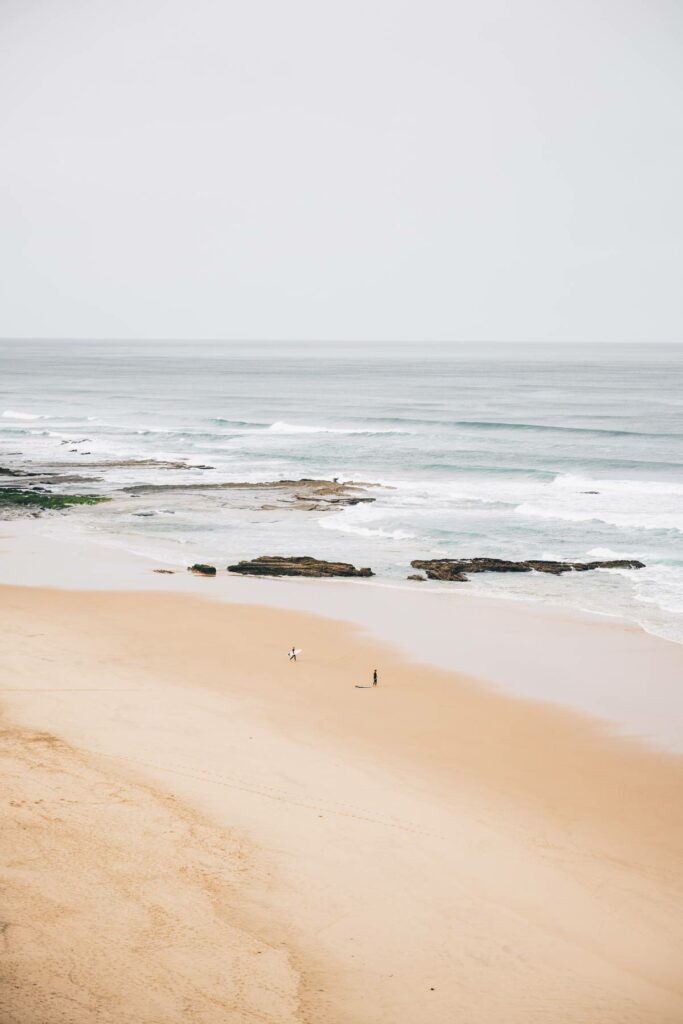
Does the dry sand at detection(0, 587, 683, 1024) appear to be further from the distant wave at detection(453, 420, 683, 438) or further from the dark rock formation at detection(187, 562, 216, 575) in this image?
the distant wave at detection(453, 420, 683, 438)

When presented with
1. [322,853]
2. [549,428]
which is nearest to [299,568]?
[322,853]

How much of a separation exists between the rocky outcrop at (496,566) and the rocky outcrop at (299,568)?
1.74 meters

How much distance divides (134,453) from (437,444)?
55.7ft

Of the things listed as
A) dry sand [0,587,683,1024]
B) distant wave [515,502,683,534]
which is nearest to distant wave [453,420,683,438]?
distant wave [515,502,683,534]

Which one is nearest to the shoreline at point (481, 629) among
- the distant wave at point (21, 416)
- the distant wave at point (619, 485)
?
the distant wave at point (619, 485)

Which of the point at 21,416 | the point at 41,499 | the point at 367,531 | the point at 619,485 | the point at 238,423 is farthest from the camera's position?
the point at 21,416

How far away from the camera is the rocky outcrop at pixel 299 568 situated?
83.0 ft

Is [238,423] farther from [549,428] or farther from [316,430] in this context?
[549,428]

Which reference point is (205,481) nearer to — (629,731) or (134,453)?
(134,453)

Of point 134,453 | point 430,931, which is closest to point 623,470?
point 134,453

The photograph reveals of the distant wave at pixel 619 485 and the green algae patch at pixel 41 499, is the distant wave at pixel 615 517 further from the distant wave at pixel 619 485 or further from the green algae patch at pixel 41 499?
the green algae patch at pixel 41 499

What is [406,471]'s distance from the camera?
44.3 metres

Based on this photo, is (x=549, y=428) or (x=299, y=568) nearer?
(x=299, y=568)

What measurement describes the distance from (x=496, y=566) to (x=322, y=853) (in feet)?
54.3
